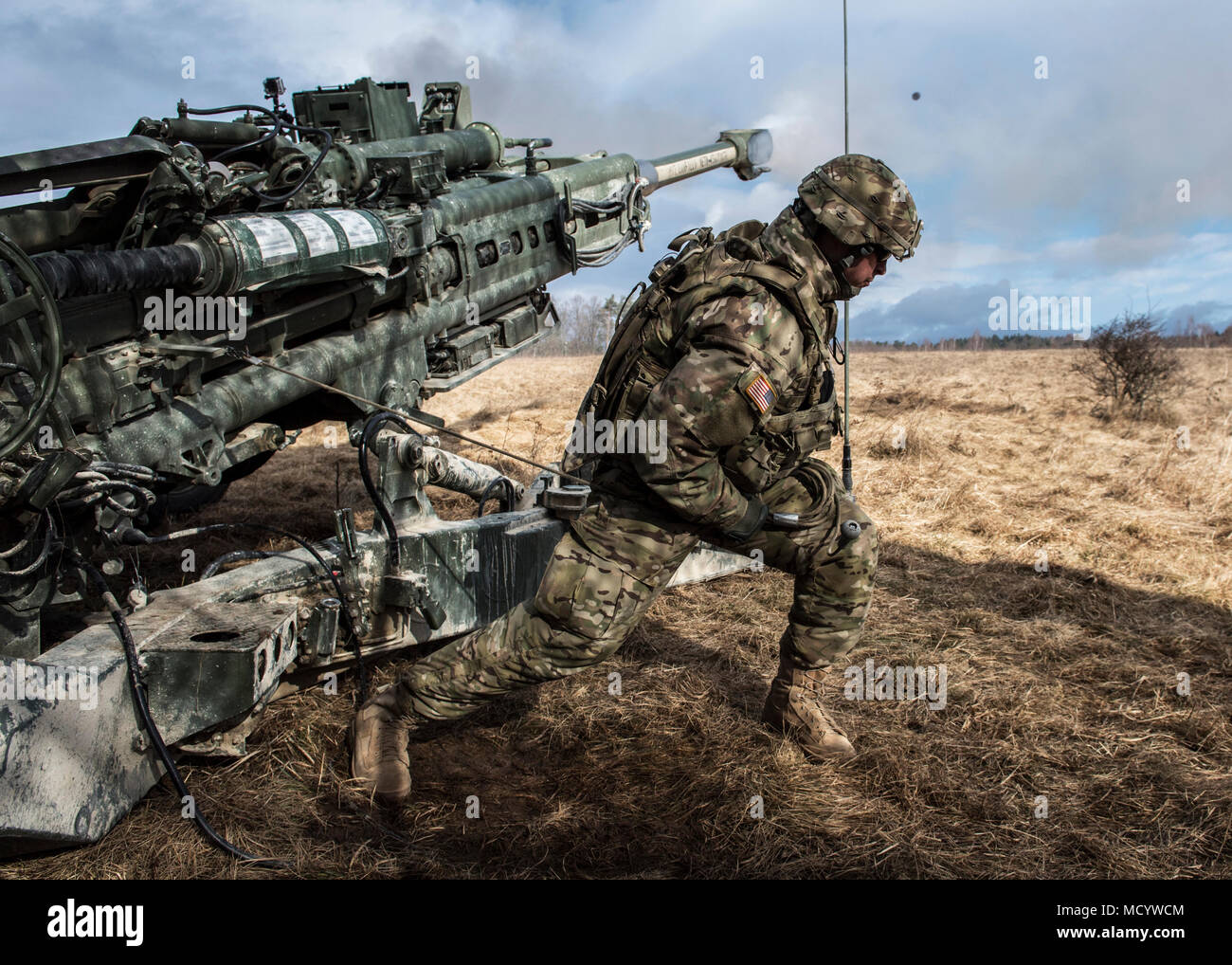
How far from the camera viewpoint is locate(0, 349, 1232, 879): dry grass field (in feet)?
9.85

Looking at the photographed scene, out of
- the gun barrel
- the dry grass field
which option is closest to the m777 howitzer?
the dry grass field

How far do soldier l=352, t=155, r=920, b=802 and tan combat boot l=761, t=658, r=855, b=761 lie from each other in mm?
601

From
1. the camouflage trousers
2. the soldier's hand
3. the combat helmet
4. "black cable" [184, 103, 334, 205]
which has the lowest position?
the camouflage trousers

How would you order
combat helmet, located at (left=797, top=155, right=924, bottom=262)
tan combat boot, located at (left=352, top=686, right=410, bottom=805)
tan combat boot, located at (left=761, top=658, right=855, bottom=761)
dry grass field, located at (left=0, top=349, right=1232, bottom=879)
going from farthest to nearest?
tan combat boot, located at (left=761, top=658, right=855, bottom=761), tan combat boot, located at (left=352, top=686, right=410, bottom=805), combat helmet, located at (left=797, top=155, right=924, bottom=262), dry grass field, located at (left=0, top=349, right=1232, bottom=879)

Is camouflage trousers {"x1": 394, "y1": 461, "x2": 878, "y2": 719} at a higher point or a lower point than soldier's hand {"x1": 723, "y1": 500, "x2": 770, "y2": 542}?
lower

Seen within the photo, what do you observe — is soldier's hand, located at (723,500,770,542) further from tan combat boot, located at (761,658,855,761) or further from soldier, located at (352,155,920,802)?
Result: tan combat boot, located at (761,658,855,761)

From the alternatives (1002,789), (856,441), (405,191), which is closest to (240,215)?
(405,191)

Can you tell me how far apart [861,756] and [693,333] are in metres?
1.73

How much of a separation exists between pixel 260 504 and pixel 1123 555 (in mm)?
5957

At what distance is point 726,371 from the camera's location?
2809mm

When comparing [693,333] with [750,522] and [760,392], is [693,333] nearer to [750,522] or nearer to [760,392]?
[760,392]

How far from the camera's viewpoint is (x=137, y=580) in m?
3.47

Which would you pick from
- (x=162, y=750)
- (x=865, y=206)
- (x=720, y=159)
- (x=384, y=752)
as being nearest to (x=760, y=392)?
(x=865, y=206)

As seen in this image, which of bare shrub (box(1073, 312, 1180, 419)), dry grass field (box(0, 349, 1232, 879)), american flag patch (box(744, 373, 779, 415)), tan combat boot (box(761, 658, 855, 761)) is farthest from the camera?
bare shrub (box(1073, 312, 1180, 419))
